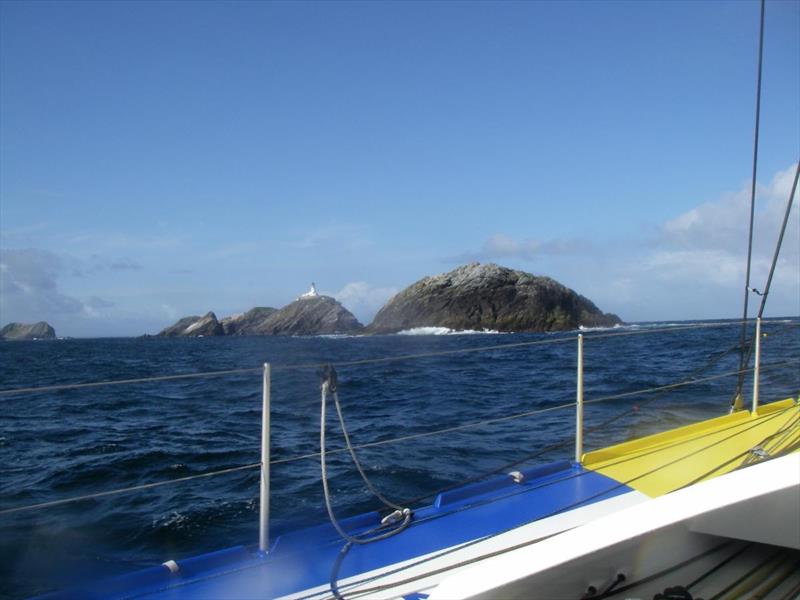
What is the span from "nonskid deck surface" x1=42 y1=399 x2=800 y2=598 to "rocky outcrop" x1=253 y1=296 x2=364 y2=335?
3690 inches

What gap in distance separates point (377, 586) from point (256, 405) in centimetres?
914

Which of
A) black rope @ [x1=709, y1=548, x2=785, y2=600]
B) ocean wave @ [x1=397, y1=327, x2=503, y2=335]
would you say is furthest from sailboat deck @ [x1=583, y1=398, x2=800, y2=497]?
ocean wave @ [x1=397, y1=327, x2=503, y2=335]

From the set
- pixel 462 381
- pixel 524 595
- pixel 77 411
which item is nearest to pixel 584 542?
pixel 524 595

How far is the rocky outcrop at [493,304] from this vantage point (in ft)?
244

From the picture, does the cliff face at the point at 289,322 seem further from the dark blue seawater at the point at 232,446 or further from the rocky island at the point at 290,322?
the dark blue seawater at the point at 232,446

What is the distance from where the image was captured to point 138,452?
7.55m

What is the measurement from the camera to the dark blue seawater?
477cm

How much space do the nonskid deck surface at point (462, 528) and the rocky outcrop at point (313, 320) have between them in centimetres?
9374

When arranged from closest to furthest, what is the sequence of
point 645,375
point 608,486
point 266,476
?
point 266,476 → point 608,486 → point 645,375

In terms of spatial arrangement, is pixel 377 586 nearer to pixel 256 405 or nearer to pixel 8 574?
pixel 8 574

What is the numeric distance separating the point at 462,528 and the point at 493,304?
7366cm

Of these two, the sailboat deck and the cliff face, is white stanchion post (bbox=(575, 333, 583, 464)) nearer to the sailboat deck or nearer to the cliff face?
the sailboat deck

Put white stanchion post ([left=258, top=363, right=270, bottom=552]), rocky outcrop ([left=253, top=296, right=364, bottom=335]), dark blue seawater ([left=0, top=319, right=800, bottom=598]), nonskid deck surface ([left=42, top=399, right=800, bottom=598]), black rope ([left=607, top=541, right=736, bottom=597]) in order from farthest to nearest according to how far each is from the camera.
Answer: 1. rocky outcrop ([left=253, top=296, right=364, bottom=335])
2. dark blue seawater ([left=0, top=319, right=800, bottom=598])
3. white stanchion post ([left=258, top=363, right=270, bottom=552])
4. nonskid deck surface ([left=42, top=399, right=800, bottom=598])
5. black rope ([left=607, top=541, right=736, bottom=597])

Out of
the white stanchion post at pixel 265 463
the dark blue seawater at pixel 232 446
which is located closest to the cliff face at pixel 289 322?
the dark blue seawater at pixel 232 446
